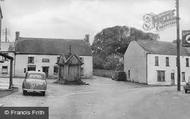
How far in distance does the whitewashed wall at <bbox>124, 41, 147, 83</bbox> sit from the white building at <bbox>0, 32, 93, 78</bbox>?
822 centimetres

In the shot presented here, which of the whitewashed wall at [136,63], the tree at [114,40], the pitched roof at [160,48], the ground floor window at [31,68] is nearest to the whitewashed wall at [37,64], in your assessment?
the ground floor window at [31,68]

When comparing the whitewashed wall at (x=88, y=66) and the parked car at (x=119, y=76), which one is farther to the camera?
the whitewashed wall at (x=88, y=66)

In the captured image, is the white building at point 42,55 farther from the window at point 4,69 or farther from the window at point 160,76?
the window at point 160,76

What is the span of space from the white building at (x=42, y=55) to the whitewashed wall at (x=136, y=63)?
8218 mm

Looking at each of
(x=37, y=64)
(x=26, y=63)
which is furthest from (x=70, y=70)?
A: (x=26, y=63)

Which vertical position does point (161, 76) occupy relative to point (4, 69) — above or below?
below

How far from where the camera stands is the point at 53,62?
2339 inches

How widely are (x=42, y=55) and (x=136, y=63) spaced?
1874cm

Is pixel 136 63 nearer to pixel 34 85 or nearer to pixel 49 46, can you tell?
pixel 49 46

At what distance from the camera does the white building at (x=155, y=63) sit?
5047 cm

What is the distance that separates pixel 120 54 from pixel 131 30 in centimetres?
829

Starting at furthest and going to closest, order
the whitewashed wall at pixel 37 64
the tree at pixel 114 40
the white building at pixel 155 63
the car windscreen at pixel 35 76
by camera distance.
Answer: the tree at pixel 114 40 < the whitewashed wall at pixel 37 64 < the white building at pixel 155 63 < the car windscreen at pixel 35 76

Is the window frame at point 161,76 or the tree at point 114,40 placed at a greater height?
the tree at point 114,40

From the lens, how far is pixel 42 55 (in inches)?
2329
